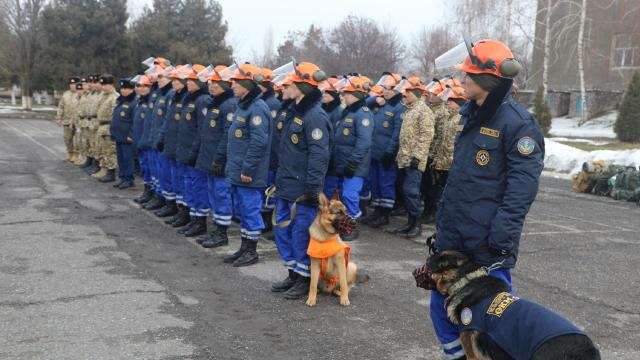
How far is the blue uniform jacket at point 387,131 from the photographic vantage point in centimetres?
909

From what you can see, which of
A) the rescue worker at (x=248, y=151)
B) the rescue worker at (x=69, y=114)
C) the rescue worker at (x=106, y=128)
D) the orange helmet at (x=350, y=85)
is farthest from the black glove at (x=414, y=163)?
the rescue worker at (x=69, y=114)

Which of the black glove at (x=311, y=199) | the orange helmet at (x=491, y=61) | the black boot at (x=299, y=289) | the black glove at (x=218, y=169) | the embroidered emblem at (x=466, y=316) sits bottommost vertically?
the black boot at (x=299, y=289)

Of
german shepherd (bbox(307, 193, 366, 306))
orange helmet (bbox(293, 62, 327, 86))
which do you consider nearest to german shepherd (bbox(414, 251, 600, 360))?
german shepherd (bbox(307, 193, 366, 306))

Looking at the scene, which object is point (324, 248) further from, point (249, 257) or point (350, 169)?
point (350, 169)

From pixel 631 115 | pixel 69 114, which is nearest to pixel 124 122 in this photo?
pixel 69 114

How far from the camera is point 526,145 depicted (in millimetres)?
3174

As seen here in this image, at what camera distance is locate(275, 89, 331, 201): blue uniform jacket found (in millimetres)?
5527

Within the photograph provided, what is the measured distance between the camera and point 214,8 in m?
41.3

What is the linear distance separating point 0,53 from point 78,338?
42.7 m

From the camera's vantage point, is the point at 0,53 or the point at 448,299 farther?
the point at 0,53

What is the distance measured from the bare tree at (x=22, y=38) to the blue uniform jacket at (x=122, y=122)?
32.7 meters

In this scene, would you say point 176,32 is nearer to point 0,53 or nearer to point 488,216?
point 0,53

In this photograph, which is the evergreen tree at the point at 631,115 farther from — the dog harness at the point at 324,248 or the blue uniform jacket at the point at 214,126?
the dog harness at the point at 324,248

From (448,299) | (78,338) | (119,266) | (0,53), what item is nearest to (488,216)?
(448,299)
